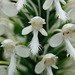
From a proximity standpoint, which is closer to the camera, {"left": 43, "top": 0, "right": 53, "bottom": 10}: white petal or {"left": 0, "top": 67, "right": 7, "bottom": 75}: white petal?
{"left": 43, "top": 0, "right": 53, "bottom": 10}: white petal

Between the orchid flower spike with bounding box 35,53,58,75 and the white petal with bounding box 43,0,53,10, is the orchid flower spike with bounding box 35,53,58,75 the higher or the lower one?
the lower one

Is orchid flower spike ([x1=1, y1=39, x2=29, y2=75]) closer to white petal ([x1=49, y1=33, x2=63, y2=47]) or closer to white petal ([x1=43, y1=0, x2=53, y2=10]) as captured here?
white petal ([x1=49, y1=33, x2=63, y2=47])

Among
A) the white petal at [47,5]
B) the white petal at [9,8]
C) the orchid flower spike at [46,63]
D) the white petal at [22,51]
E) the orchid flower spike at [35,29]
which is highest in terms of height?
the white petal at [9,8]

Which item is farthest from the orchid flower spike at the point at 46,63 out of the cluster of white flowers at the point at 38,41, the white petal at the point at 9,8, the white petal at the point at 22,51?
the white petal at the point at 9,8

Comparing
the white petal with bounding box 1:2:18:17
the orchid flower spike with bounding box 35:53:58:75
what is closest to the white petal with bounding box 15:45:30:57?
the orchid flower spike with bounding box 35:53:58:75

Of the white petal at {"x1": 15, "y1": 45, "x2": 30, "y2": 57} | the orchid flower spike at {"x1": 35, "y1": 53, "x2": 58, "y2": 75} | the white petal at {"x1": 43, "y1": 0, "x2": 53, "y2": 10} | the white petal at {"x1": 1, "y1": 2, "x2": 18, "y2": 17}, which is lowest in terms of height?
the orchid flower spike at {"x1": 35, "y1": 53, "x2": 58, "y2": 75}

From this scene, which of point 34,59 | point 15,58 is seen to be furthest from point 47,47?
point 15,58

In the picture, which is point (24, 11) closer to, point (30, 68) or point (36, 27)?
point (36, 27)

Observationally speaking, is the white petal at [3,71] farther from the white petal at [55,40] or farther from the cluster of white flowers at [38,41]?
the white petal at [55,40]
